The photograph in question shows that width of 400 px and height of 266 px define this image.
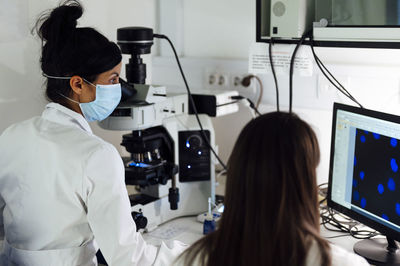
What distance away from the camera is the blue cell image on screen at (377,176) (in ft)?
5.03

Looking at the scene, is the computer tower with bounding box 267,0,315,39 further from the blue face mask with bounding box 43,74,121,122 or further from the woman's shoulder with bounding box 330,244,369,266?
the woman's shoulder with bounding box 330,244,369,266

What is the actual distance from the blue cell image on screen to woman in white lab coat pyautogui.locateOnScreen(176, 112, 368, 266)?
0.58m

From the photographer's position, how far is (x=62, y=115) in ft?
5.07

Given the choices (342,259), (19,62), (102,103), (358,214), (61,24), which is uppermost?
(61,24)

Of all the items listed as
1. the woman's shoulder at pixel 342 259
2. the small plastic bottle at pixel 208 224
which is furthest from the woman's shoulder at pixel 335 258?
the small plastic bottle at pixel 208 224

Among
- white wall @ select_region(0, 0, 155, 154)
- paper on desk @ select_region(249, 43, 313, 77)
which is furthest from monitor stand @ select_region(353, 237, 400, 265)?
white wall @ select_region(0, 0, 155, 154)

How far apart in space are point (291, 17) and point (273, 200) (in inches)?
35.7

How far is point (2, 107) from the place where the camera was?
6.64ft

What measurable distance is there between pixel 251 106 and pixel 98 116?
0.86 metres

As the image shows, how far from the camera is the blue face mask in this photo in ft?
5.34

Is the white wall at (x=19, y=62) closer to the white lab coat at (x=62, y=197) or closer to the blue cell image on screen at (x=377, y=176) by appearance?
the white lab coat at (x=62, y=197)

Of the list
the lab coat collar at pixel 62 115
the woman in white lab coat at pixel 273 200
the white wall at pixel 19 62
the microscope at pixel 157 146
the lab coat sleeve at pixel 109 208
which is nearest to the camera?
the woman in white lab coat at pixel 273 200

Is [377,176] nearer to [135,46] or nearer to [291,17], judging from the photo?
[291,17]

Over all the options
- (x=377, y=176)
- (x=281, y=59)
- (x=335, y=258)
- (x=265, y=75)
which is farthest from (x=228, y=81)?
(x=335, y=258)
